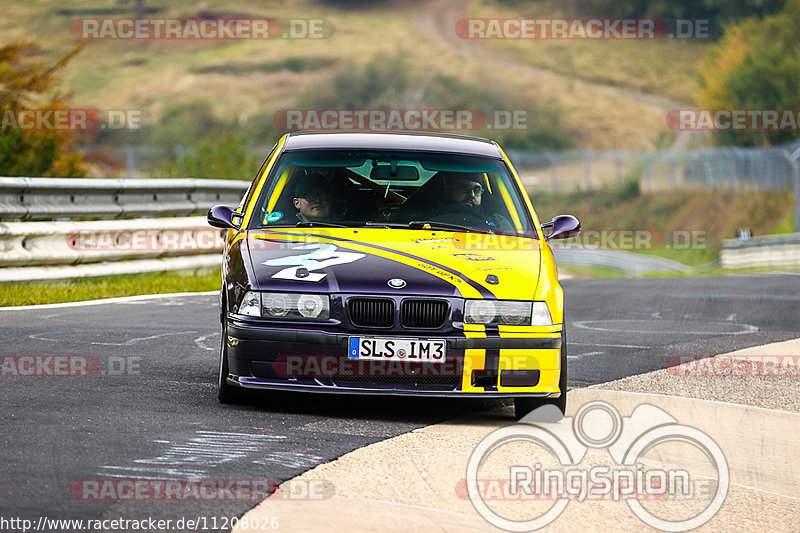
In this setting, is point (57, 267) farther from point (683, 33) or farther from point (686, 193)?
point (683, 33)

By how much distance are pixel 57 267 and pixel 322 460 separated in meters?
8.37

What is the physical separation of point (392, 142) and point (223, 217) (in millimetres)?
1223

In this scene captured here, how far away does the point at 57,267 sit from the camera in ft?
44.0

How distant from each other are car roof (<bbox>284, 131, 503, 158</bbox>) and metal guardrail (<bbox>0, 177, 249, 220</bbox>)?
5230 mm

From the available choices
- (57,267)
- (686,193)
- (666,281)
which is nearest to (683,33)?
(686,193)

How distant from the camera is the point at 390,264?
275 inches

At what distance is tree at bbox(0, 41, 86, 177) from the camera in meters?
18.2
